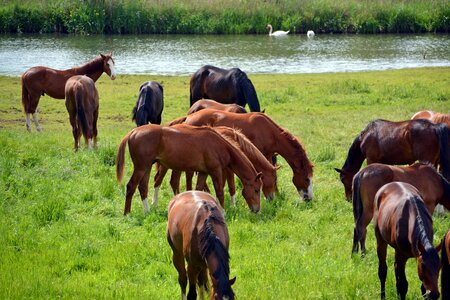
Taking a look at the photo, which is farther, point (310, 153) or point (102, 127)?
point (102, 127)

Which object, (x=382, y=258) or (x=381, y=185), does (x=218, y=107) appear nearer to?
(x=381, y=185)

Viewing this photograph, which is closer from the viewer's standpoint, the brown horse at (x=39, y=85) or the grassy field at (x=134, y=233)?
the grassy field at (x=134, y=233)

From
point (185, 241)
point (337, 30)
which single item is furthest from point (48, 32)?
point (185, 241)

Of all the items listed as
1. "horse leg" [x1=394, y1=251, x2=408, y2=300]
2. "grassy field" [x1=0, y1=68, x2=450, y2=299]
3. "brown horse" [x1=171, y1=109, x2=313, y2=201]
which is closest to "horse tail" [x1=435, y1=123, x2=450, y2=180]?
"grassy field" [x1=0, y1=68, x2=450, y2=299]

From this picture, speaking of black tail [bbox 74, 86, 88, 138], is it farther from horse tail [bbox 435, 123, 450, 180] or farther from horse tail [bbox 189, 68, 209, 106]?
horse tail [bbox 435, 123, 450, 180]

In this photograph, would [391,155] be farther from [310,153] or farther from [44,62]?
[44,62]

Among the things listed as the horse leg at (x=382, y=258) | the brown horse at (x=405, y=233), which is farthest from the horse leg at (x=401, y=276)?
the horse leg at (x=382, y=258)

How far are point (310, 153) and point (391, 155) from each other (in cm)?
307

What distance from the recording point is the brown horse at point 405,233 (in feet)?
20.6

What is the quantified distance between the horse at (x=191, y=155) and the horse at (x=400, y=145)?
1321 millimetres

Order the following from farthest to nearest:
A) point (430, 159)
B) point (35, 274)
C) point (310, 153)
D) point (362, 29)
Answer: point (362, 29)
point (310, 153)
point (430, 159)
point (35, 274)

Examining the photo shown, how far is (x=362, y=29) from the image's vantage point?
37156 mm

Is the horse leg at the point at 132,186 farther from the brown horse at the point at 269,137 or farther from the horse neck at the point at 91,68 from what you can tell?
the horse neck at the point at 91,68

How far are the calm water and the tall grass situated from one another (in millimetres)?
993
